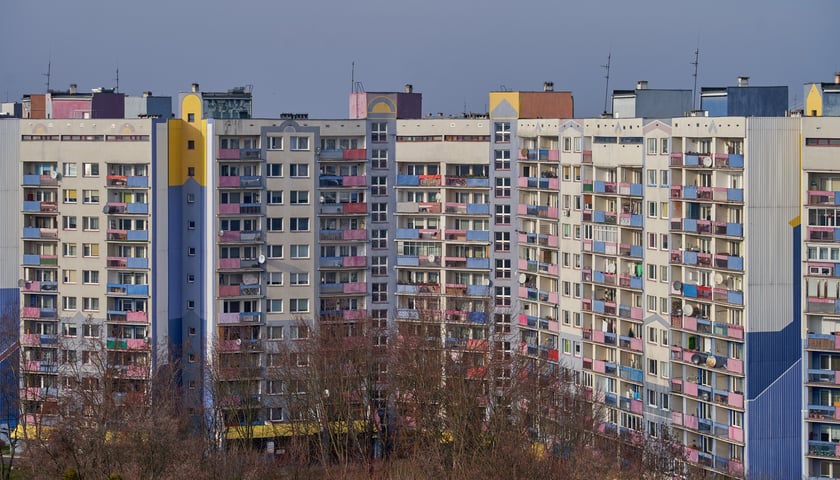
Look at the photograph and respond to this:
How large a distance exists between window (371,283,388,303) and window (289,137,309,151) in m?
7.72

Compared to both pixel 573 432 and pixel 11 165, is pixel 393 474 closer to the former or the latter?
pixel 573 432

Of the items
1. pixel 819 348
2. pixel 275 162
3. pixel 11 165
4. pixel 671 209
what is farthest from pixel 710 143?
pixel 11 165

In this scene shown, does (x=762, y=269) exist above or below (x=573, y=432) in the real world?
above

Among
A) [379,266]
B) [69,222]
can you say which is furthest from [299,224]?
[69,222]

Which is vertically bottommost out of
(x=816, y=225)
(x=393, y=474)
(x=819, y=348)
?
(x=393, y=474)

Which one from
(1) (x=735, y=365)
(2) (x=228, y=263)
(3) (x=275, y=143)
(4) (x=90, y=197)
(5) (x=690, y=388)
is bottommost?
(5) (x=690, y=388)

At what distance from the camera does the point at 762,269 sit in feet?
244

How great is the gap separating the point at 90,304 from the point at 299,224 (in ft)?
36.2

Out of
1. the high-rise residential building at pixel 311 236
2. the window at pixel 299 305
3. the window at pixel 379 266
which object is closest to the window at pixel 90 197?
the high-rise residential building at pixel 311 236

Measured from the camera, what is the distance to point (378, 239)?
304 ft

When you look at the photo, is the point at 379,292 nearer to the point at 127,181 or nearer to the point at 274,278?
the point at 274,278

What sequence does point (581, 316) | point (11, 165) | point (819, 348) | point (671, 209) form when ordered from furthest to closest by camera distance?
point (11, 165)
point (581, 316)
point (671, 209)
point (819, 348)

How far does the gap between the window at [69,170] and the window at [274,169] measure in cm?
956

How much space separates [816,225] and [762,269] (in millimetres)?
2743
